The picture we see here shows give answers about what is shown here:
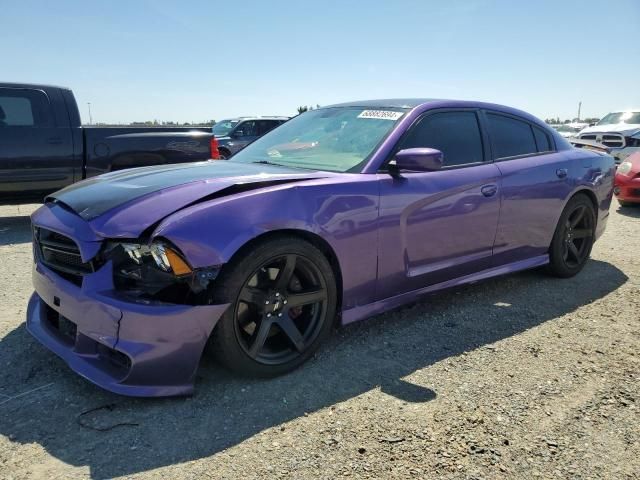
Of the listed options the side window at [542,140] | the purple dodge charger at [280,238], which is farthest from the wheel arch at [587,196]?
the side window at [542,140]

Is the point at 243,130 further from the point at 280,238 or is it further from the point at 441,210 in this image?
the point at 280,238

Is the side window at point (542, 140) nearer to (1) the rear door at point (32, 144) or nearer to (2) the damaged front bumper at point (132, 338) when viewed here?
(2) the damaged front bumper at point (132, 338)

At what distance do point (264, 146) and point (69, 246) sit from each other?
1.76 m

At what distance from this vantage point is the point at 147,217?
2.46 m

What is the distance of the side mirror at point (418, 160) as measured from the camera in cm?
310

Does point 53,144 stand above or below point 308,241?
above

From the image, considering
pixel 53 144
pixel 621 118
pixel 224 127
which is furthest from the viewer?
pixel 224 127

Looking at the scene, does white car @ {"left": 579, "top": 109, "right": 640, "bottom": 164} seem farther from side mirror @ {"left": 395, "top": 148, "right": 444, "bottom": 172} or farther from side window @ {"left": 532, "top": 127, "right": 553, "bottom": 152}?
side mirror @ {"left": 395, "top": 148, "right": 444, "bottom": 172}

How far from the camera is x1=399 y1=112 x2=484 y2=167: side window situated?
11.5 feet

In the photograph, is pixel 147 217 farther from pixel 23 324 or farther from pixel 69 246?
pixel 23 324

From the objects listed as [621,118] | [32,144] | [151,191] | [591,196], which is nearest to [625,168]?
[591,196]

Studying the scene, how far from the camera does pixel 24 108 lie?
6.66m

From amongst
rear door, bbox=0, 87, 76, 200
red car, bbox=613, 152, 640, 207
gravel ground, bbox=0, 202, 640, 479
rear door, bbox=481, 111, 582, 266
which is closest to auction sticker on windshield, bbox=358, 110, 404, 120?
rear door, bbox=481, 111, 582, 266

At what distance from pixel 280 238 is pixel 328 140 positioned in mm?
1179
